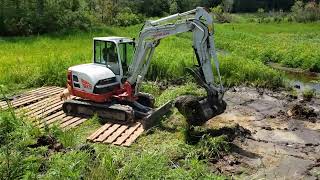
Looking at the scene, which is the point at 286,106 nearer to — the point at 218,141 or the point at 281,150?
the point at 281,150

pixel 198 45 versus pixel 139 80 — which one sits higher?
pixel 198 45

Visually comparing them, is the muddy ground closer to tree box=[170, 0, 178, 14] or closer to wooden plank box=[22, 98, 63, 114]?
wooden plank box=[22, 98, 63, 114]

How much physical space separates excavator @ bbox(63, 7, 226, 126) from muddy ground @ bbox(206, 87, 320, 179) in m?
1.25

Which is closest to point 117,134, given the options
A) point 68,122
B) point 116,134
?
point 116,134

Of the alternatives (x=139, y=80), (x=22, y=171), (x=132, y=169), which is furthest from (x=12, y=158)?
(x=139, y=80)

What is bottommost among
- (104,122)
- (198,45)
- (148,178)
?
(104,122)

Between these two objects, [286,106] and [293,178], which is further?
[286,106]

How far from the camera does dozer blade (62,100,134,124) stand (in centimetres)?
1108

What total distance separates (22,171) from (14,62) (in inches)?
462

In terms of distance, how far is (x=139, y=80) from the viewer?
1150cm

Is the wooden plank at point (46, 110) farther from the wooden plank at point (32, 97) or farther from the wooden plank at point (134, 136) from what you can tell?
the wooden plank at point (134, 136)

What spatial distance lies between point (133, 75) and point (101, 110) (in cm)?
128

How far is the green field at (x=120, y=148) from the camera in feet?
22.1

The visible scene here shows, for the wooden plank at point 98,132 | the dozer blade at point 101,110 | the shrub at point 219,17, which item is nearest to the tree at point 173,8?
the shrub at point 219,17
